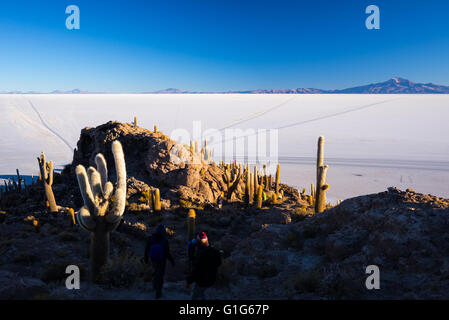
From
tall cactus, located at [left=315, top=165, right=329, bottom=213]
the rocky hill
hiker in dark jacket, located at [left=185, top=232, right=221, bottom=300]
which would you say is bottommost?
the rocky hill

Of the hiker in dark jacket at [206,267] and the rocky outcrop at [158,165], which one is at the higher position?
the rocky outcrop at [158,165]

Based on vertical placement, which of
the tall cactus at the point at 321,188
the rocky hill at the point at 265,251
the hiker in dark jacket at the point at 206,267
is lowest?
the rocky hill at the point at 265,251

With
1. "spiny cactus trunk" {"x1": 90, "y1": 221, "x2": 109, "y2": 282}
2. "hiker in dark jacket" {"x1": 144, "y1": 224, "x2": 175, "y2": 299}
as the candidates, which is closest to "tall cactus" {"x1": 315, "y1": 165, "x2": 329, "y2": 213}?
"hiker in dark jacket" {"x1": 144, "y1": 224, "x2": 175, "y2": 299}

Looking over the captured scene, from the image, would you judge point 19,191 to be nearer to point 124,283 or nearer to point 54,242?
point 54,242

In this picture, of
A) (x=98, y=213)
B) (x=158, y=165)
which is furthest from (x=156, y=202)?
(x=98, y=213)

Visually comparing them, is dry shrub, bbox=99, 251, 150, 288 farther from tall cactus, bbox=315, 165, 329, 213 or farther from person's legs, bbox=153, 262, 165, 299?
tall cactus, bbox=315, 165, 329, 213

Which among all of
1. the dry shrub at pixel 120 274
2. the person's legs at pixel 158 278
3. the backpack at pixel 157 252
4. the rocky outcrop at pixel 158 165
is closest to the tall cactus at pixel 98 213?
the dry shrub at pixel 120 274

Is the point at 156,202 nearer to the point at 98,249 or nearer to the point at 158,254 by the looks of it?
the point at 98,249

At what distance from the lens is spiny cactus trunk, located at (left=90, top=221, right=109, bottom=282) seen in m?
5.80

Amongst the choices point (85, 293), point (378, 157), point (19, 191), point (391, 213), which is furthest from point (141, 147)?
point (378, 157)

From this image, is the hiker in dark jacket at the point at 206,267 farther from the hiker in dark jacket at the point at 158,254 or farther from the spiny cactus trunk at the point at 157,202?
the spiny cactus trunk at the point at 157,202

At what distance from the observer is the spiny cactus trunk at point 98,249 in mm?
5802

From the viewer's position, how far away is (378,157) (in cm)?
3544

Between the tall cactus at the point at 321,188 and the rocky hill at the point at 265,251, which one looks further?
the tall cactus at the point at 321,188
